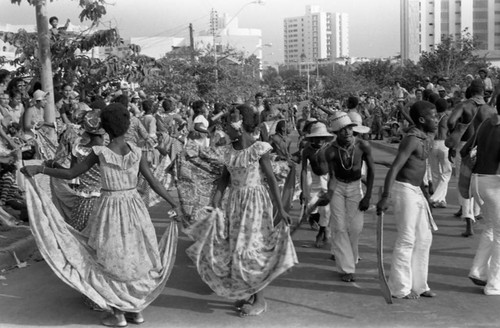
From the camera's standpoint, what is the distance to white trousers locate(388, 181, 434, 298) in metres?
6.14

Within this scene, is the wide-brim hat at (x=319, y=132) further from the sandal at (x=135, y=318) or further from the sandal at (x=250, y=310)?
the sandal at (x=135, y=318)

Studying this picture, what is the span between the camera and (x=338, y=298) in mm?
6328

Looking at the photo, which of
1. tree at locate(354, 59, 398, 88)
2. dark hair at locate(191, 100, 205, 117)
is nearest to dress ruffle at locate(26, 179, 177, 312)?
dark hair at locate(191, 100, 205, 117)

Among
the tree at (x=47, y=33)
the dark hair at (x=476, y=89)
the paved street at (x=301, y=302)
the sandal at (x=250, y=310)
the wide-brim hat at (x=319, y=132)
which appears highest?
the tree at (x=47, y=33)

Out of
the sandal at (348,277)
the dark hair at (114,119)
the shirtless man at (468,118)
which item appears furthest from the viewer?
the shirtless man at (468,118)

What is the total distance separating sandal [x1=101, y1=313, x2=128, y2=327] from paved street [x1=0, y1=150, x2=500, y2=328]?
0.13 meters

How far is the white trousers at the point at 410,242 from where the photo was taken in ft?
20.1

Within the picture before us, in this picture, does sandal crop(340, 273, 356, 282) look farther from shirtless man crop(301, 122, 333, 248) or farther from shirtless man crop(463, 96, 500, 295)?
shirtless man crop(301, 122, 333, 248)

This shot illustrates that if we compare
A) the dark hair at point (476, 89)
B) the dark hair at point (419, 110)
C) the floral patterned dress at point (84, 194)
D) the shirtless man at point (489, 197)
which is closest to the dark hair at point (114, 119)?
the floral patterned dress at point (84, 194)

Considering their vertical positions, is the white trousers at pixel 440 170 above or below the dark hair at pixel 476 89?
below

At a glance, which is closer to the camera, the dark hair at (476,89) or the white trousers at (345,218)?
the white trousers at (345,218)

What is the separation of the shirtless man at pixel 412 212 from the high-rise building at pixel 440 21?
146607 millimetres

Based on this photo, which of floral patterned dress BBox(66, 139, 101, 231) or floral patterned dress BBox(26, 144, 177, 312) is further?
floral patterned dress BBox(66, 139, 101, 231)

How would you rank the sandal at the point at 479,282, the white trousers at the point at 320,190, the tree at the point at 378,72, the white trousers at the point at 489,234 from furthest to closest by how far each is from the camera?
the tree at the point at 378,72 < the white trousers at the point at 320,190 < the sandal at the point at 479,282 < the white trousers at the point at 489,234
